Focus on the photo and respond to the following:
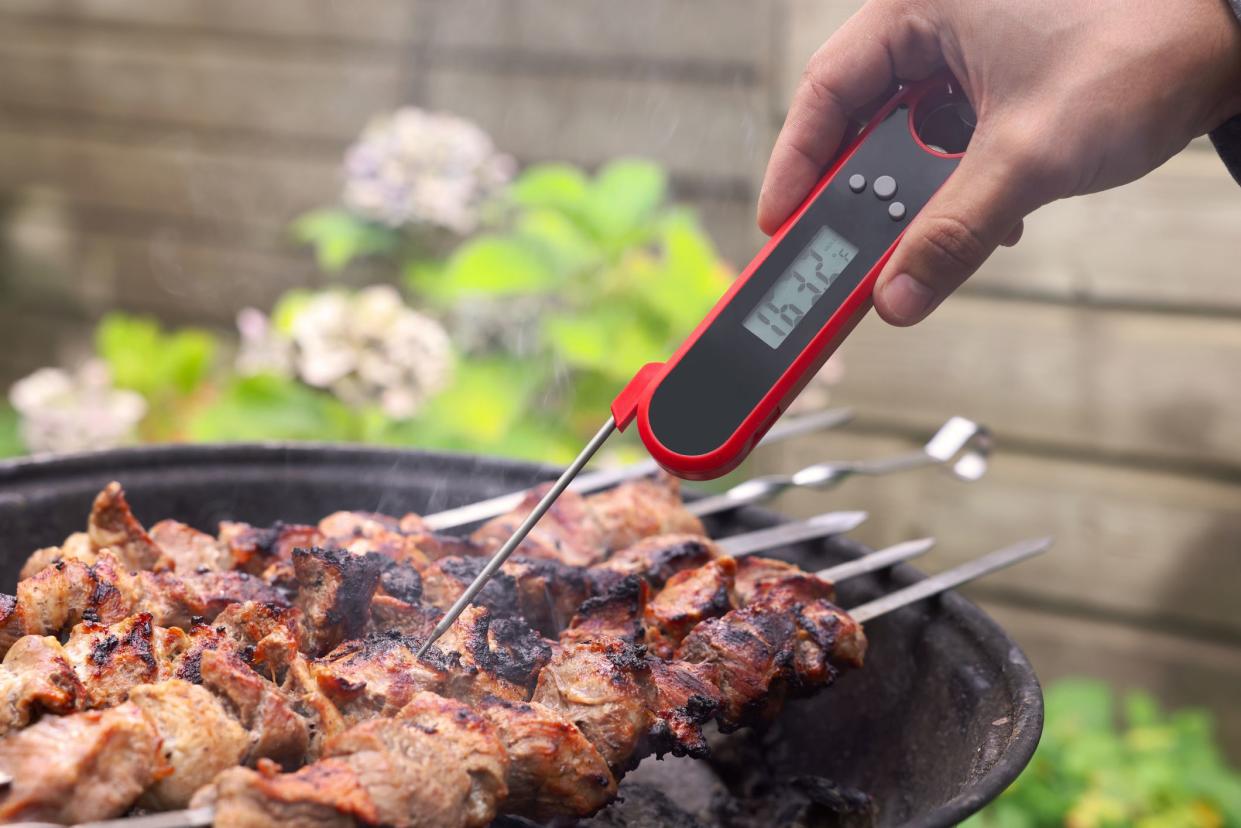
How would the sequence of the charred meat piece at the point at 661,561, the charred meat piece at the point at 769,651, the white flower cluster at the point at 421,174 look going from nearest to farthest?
the charred meat piece at the point at 769,651 < the charred meat piece at the point at 661,561 < the white flower cluster at the point at 421,174

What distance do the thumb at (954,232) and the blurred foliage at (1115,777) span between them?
215cm

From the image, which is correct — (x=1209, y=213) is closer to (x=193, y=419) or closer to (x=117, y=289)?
(x=193, y=419)

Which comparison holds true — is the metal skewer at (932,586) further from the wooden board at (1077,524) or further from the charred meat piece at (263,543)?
the wooden board at (1077,524)

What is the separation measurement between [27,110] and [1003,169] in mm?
5580

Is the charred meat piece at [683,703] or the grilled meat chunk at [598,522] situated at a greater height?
the grilled meat chunk at [598,522]

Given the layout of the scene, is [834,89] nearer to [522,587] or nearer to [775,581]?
→ [775,581]

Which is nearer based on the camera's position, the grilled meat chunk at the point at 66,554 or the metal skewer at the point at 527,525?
the metal skewer at the point at 527,525

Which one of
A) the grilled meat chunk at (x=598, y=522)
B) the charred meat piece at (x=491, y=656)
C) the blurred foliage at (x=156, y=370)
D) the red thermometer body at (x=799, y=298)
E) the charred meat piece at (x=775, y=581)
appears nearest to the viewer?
the red thermometer body at (x=799, y=298)

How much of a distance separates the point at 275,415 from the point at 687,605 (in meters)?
2.00

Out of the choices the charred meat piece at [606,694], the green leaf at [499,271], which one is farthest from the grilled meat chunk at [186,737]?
the green leaf at [499,271]

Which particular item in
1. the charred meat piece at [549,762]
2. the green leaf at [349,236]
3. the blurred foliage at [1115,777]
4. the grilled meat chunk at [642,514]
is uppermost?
the green leaf at [349,236]

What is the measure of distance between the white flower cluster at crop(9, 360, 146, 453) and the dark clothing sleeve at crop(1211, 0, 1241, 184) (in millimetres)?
3146

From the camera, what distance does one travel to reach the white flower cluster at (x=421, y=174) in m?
3.76

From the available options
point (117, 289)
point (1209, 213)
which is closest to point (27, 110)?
point (117, 289)
